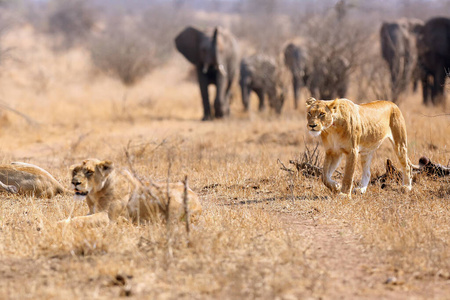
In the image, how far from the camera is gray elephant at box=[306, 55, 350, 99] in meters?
15.4

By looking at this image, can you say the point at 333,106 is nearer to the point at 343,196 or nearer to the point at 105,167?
the point at 343,196

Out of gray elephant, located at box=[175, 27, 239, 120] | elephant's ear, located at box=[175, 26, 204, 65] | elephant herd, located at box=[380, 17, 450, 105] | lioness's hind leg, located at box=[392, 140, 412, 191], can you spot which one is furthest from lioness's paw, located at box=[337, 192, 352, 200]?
elephant herd, located at box=[380, 17, 450, 105]

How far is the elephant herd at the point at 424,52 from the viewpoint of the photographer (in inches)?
671

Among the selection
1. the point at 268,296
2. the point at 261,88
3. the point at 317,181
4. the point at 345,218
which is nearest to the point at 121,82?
the point at 261,88

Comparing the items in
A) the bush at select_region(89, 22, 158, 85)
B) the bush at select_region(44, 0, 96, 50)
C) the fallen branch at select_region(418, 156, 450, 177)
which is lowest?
the fallen branch at select_region(418, 156, 450, 177)

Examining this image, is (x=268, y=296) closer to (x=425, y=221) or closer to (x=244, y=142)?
(x=425, y=221)

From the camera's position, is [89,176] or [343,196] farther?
[343,196]

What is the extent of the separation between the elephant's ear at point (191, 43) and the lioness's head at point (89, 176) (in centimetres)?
1134

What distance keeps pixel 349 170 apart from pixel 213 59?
371 inches

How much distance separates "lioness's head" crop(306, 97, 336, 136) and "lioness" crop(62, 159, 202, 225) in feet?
5.08

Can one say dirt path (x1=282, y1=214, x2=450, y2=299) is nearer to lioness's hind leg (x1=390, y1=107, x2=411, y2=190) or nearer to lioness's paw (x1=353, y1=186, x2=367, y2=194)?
lioness's paw (x1=353, y1=186, x2=367, y2=194)

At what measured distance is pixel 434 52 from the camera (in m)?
17.5

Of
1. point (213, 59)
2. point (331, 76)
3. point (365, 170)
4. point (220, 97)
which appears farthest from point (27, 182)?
point (331, 76)

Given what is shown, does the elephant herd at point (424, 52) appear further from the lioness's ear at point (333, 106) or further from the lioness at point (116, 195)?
the lioness at point (116, 195)
